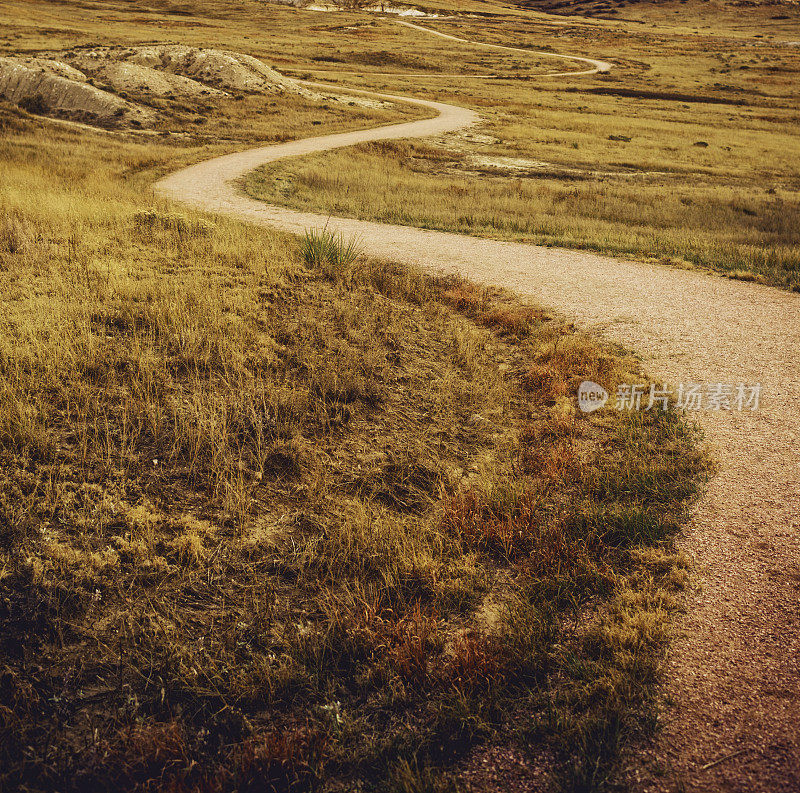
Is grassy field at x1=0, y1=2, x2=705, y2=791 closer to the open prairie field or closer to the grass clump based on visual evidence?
the open prairie field

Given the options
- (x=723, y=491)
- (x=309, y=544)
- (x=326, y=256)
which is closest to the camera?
(x=309, y=544)

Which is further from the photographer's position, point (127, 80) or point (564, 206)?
point (127, 80)

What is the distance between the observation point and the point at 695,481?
470 cm

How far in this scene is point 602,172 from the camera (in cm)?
2472

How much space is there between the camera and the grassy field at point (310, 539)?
116 inches

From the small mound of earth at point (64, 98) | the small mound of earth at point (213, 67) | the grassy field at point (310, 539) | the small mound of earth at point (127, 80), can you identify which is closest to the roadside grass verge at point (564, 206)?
the grassy field at point (310, 539)

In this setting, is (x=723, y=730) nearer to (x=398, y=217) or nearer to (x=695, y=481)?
(x=695, y=481)

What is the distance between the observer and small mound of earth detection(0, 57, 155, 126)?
28000 millimetres

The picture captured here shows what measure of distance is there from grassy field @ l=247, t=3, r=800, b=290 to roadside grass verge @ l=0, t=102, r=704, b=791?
25.1 feet

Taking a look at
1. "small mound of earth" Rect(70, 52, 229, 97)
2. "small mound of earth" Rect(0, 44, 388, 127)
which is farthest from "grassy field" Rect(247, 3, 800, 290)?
"small mound of earth" Rect(70, 52, 229, 97)

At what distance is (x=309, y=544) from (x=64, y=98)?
113ft

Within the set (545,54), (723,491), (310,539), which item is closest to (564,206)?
(723,491)

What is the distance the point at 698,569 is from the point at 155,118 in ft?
110

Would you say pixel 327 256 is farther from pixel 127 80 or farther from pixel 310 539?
pixel 127 80
